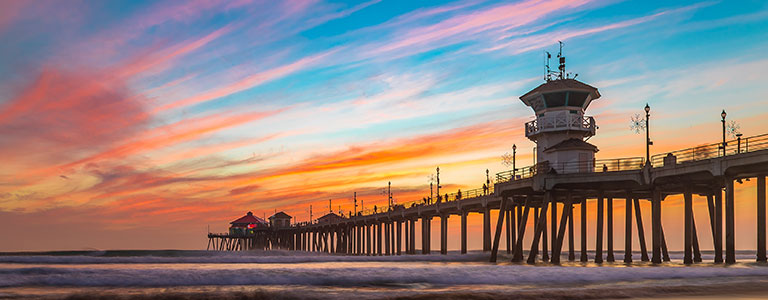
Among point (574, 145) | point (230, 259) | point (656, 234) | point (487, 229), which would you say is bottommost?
point (230, 259)

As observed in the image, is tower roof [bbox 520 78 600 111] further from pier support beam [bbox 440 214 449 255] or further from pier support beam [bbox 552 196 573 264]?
pier support beam [bbox 440 214 449 255]

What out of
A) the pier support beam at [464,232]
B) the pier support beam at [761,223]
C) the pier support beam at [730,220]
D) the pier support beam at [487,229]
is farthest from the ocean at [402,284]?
the pier support beam at [464,232]

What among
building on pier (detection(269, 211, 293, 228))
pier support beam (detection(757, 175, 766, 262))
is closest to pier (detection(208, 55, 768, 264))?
pier support beam (detection(757, 175, 766, 262))

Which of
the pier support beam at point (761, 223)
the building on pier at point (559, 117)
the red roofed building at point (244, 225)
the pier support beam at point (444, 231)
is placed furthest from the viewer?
the red roofed building at point (244, 225)

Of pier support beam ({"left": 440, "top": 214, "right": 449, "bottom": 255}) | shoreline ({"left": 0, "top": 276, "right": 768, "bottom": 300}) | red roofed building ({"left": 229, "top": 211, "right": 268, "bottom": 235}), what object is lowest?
red roofed building ({"left": 229, "top": 211, "right": 268, "bottom": 235})

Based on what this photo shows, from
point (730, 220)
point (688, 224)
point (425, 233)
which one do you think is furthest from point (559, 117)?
point (425, 233)

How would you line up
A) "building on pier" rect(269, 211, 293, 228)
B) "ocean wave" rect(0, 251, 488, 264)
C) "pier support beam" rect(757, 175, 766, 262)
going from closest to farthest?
"pier support beam" rect(757, 175, 766, 262), "ocean wave" rect(0, 251, 488, 264), "building on pier" rect(269, 211, 293, 228)

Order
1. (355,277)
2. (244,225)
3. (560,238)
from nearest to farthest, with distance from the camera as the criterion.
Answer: (355,277), (560,238), (244,225)

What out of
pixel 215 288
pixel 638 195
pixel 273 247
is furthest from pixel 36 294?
pixel 273 247

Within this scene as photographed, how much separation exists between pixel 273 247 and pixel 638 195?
12176 cm

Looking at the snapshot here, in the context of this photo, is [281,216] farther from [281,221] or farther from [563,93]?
[563,93]

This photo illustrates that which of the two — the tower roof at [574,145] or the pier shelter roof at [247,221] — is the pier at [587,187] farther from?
the pier shelter roof at [247,221]

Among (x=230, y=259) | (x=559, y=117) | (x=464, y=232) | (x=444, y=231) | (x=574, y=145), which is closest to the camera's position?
(x=574, y=145)

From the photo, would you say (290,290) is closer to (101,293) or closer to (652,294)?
(101,293)
